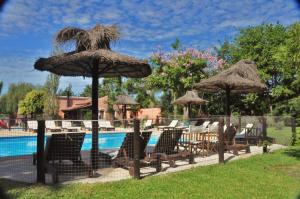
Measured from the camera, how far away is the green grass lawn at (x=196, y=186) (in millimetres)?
6402

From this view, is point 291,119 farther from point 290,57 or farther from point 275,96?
point 275,96

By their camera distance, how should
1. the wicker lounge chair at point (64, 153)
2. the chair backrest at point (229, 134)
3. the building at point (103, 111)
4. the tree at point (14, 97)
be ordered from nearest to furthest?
the wicker lounge chair at point (64, 153) < the chair backrest at point (229, 134) < the building at point (103, 111) < the tree at point (14, 97)

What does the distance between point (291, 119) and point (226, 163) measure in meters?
6.61

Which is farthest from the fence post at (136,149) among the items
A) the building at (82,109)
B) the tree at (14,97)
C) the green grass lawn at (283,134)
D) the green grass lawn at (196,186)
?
the tree at (14,97)

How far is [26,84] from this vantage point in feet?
198

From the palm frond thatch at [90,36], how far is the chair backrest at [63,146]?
2.20m

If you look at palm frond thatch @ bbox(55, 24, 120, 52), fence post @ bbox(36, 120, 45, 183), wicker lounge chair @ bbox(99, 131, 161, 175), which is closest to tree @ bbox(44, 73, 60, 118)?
palm frond thatch @ bbox(55, 24, 120, 52)

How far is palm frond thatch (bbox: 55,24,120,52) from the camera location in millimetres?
8680

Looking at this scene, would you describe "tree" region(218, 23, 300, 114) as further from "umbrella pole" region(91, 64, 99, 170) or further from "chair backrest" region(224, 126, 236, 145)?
"umbrella pole" region(91, 64, 99, 170)

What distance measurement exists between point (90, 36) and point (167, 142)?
3.25 meters

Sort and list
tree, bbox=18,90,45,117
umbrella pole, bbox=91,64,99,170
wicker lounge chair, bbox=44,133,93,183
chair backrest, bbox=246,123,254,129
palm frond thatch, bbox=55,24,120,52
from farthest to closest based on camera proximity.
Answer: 1. tree, bbox=18,90,45,117
2. chair backrest, bbox=246,123,254,129
3. palm frond thatch, bbox=55,24,120,52
4. umbrella pole, bbox=91,64,99,170
5. wicker lounge chair, bbox=44,133,93,183

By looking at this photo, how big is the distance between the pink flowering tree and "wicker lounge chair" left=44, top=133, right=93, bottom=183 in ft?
78.4

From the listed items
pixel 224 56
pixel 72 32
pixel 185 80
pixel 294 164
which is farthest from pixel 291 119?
pixel 224 56

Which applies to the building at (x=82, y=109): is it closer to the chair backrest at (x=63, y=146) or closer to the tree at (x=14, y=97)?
the tree at (x=14, y=97)
